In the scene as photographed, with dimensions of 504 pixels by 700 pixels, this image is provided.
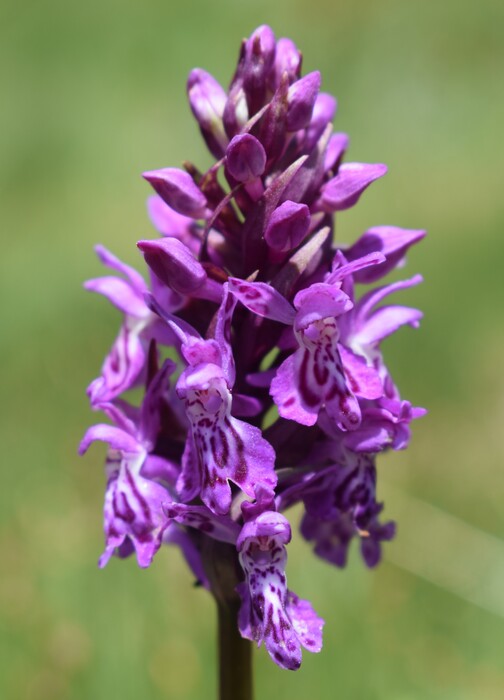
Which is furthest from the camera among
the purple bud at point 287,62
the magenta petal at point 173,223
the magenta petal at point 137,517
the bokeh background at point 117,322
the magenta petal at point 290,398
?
the bokeh background at point 117,322

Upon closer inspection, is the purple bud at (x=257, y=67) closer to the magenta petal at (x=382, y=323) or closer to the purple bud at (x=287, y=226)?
the purple bud at (x=287, y=226)

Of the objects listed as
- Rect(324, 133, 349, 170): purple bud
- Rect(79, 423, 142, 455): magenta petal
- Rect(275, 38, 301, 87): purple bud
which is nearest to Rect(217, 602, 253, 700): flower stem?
Rect(79, 423, 142, 455): magenta petal

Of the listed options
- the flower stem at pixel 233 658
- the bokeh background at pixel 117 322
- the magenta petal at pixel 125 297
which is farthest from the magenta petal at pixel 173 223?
the bokeh background at pixel 117 322

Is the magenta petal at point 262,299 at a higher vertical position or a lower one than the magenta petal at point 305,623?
higher

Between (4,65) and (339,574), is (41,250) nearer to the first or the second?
(4,65)

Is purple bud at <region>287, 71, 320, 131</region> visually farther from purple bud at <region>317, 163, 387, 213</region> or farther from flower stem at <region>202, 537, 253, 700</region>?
flower stem at <region>202, 537, 253, 700</region>
